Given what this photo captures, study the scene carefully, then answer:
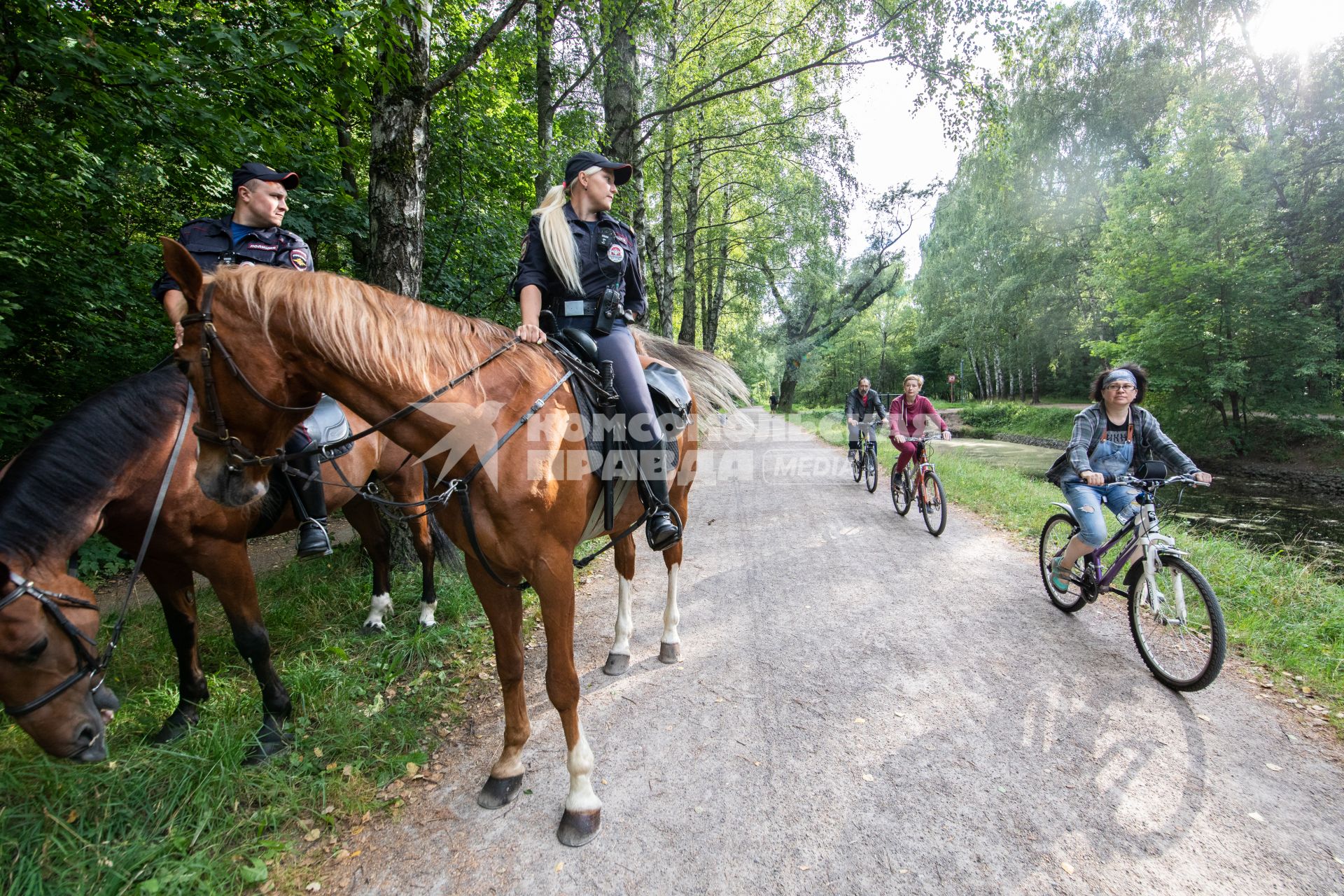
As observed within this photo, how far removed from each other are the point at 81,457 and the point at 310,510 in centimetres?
112

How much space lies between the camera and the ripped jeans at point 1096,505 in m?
3.88

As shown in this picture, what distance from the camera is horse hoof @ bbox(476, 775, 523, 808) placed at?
242 centimetres

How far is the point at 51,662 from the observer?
1.89 m

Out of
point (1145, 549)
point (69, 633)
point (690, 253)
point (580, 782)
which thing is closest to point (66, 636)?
point (69, 633)

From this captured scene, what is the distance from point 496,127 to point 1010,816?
9227mm

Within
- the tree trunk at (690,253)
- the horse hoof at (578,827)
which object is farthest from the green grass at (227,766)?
the tree trunk at (690,253)

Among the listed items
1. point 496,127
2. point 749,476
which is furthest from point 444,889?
point 749,476

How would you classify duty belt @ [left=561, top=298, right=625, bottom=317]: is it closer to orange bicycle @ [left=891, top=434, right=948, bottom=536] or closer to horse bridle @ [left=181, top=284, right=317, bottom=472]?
horse bridle @ [left=181, top=284, right=317, bottom=472]

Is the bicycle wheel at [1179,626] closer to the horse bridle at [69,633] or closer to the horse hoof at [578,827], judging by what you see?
the horse hoof at [578,827]

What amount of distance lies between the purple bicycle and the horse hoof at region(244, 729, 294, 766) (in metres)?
5.09

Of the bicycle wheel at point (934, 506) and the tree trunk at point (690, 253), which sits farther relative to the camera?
the tree trunk at point (690, 253)

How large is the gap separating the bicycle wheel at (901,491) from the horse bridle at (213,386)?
734cm

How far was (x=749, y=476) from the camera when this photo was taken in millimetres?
11289

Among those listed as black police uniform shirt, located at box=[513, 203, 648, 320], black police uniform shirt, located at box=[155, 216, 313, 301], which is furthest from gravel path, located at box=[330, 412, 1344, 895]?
black police uniform shirt, located at box=[155, 216, 313, 301]
